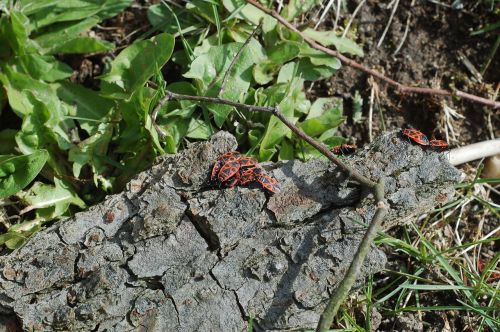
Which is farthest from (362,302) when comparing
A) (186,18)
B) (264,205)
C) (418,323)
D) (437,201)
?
(186,18)

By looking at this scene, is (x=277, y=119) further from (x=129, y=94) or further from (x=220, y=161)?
(x=129, y=94)

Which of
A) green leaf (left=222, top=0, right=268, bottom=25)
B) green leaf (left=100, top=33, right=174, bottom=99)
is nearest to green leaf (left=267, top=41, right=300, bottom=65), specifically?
green leaf (left=222, top=0, right=268, bottom=25)

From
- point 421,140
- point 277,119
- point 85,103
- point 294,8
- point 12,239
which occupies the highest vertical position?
point 294,8

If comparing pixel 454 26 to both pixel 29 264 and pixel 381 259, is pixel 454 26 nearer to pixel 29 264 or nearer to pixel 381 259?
pixel 381 259

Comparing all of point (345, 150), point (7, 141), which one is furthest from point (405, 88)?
point (7, 141)

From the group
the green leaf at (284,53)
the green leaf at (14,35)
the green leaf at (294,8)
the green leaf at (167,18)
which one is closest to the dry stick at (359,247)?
the green leaf at (284,53)
